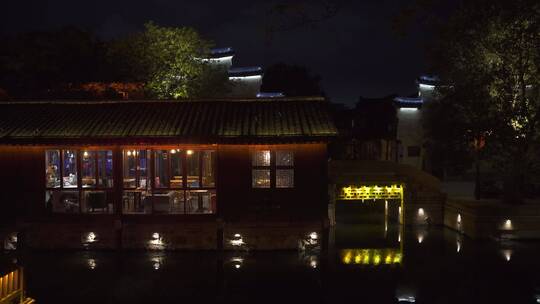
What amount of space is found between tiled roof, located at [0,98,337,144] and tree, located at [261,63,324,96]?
1240 inches

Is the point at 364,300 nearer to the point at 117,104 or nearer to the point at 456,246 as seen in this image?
the point at 456,246

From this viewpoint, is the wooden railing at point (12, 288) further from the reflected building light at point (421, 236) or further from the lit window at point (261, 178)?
the reflected building light at point (421, 236)

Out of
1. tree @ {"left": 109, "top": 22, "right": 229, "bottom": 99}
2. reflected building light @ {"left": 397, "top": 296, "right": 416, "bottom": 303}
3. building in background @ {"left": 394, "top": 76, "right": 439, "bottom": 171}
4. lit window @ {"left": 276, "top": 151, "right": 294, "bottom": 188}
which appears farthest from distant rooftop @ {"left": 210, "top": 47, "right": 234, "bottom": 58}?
reflected building light @ {"left": 397, "top": 296, "right": 416, "bottom": 303}

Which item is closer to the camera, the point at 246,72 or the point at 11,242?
the point at 11,242

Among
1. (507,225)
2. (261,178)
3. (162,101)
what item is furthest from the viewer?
(507,225)

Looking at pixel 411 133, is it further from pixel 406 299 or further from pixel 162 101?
pixel 406 299

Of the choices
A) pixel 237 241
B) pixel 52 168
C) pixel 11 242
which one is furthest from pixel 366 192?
pixel 11 242

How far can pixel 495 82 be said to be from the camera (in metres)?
23.1

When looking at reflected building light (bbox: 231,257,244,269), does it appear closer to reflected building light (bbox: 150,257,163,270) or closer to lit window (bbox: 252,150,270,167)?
reflected building light (bbox: 150,257,163,270)

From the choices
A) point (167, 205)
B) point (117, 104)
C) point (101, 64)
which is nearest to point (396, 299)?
point (167, 205)

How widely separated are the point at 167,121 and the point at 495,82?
51.0 feet

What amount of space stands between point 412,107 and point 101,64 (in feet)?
79.5

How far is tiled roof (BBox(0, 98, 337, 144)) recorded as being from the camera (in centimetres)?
1939

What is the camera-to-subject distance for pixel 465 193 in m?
30.9
